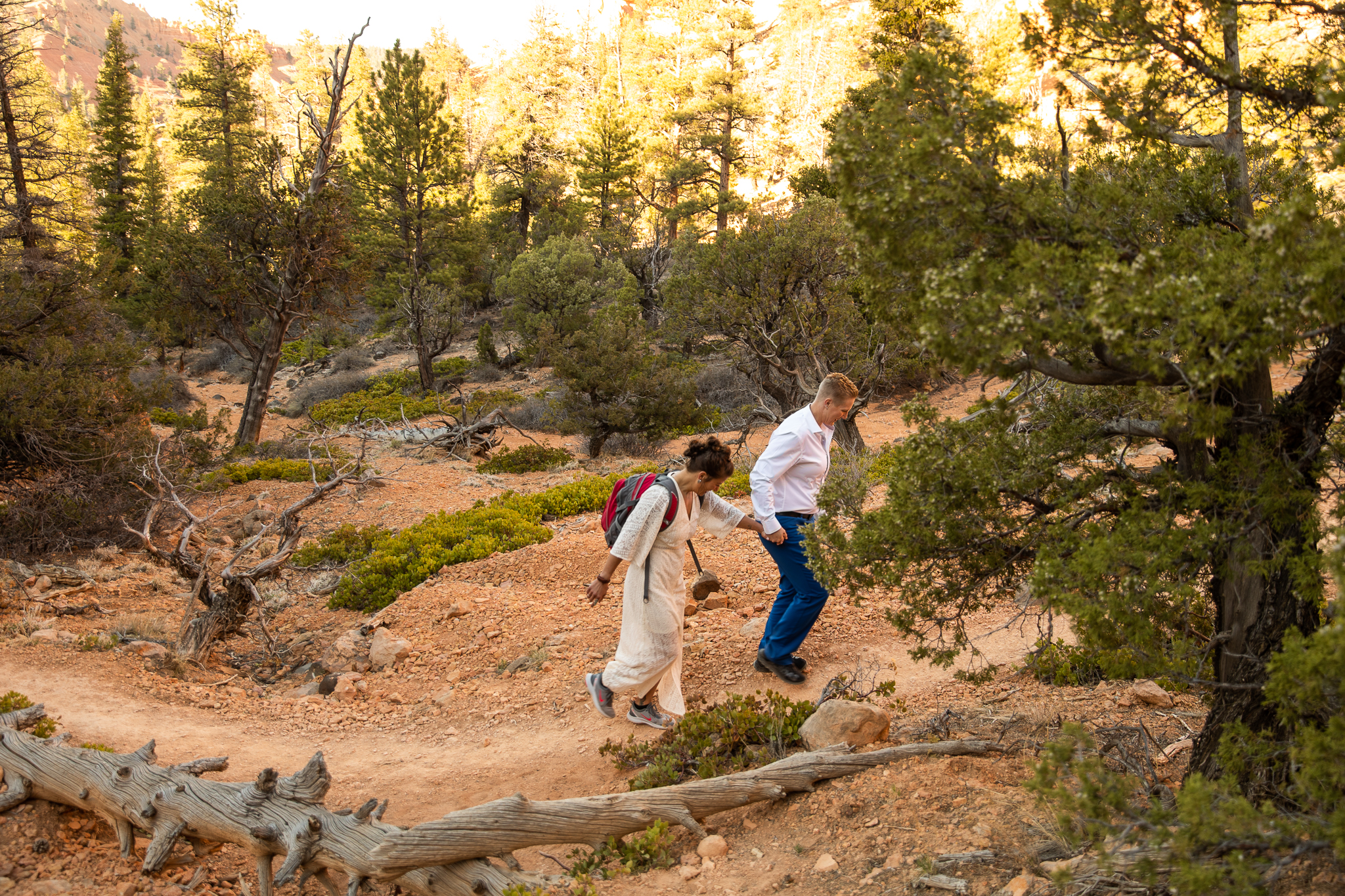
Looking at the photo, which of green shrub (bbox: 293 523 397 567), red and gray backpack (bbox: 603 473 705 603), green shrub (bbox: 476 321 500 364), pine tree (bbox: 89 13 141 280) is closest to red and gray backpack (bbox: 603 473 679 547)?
red and gray backpack (bbox: 603 473 705 603)

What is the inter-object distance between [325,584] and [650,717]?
587cm

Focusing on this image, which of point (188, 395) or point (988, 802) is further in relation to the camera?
point (188, 395)

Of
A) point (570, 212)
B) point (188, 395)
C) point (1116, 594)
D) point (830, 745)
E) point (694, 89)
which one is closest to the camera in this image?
point (1116, 594)

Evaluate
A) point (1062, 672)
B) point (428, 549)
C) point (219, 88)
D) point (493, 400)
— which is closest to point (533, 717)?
point (1062, 672)

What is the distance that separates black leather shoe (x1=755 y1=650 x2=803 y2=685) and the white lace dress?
855 millimetres

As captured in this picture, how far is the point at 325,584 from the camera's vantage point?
954cm

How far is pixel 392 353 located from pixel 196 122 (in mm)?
13467

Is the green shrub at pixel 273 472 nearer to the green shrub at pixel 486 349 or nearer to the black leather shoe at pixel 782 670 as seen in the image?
the black leather shoe at pixel 782 670

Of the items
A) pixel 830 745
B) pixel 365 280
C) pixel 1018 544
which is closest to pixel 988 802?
pixel 830 745

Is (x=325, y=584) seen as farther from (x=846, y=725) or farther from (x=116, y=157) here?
(x=116, y=157)

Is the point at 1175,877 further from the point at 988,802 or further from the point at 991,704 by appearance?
the point at 991,704

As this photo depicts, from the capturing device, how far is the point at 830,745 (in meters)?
4.17

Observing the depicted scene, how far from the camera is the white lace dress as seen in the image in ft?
15.0

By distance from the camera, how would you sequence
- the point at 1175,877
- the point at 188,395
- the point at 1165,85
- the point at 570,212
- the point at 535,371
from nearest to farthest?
the point at 1175,877
the point at 1165,85
the point at 188,395
the point at 535,371
the point at 570,212
